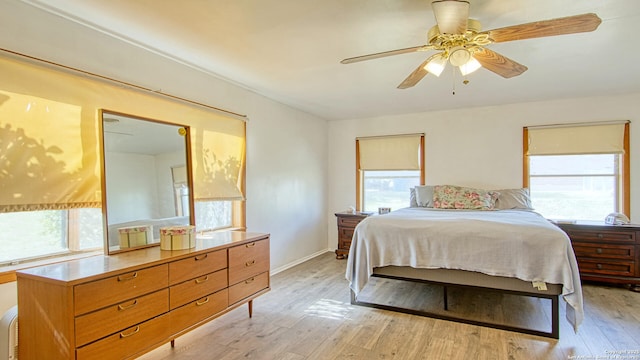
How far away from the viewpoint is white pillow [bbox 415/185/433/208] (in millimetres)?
4578

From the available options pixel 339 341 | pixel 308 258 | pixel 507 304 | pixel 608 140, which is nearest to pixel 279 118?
pixel 308 258

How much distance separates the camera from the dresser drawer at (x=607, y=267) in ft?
12.0

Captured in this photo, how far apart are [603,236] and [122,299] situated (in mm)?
4645

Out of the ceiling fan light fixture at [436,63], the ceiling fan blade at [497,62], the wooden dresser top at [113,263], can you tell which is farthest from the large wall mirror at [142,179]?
the ceiling fan blade at [497,62]

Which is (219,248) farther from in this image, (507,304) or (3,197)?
(507,304)

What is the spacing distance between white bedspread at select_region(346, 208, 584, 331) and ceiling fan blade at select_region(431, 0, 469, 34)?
1638mm

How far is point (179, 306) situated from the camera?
7.30 ft

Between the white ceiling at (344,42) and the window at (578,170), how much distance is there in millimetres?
548

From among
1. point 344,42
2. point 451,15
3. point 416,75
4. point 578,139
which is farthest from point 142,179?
point 578,139

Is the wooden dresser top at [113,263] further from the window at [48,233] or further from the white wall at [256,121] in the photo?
the white wall at [256,121]

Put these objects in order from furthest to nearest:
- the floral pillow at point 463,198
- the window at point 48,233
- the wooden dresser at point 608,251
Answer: the floral pillow at point 463,198 < the wooden dresser at point 608,251 < the window at point 48,233

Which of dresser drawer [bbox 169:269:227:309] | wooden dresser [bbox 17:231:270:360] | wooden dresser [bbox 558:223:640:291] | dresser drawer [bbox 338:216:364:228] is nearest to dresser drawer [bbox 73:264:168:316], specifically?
wooden dresser [bbox 17:231:270:360]

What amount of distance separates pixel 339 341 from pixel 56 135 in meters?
2.35

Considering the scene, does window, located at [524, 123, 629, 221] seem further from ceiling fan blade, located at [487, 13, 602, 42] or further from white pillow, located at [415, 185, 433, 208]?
ceiling fan blade, located at [487, 13, 602, 42]
